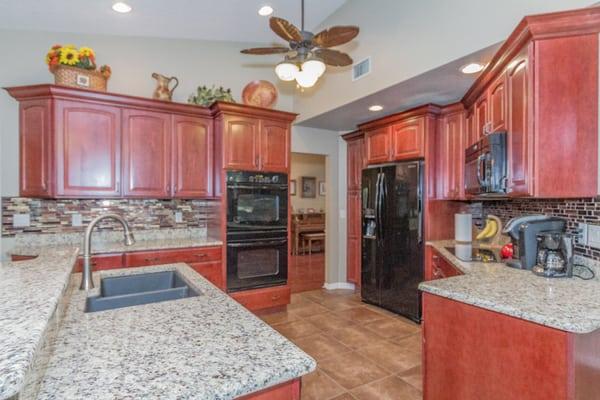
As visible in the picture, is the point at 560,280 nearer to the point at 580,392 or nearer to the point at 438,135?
the point at 580,392

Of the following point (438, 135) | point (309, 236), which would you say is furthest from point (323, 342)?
point (309, 236)

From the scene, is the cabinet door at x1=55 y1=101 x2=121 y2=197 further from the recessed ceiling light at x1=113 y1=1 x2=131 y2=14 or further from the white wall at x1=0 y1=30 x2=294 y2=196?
the recessed ceiling light at x1=113 y1=1 x2=131 y2=14

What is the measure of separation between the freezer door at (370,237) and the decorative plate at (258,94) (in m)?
1.44

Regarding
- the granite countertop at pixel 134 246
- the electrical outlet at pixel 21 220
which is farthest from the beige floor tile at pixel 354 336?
the electrical outlet at pixel 21 220

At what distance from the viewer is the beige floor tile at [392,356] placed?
2.65m

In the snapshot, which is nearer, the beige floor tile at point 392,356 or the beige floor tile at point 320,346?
the beige floor tile at point 392,356

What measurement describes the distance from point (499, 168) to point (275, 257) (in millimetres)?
2384

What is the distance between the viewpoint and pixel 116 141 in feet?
10.5

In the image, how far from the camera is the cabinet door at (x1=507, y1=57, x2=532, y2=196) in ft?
6.09

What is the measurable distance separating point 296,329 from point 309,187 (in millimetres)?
5625

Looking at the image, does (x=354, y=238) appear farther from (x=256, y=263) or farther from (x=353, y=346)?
(x=353, y=346)

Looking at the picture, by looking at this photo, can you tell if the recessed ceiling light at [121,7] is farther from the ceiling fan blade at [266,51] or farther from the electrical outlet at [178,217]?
the electrical outlet at [178,217]

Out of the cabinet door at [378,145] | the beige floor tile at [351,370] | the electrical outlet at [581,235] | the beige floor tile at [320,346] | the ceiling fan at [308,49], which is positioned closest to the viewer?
the electrical outlet at [581,235]

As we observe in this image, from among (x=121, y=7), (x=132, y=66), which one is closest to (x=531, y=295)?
(x=121, y=7)
